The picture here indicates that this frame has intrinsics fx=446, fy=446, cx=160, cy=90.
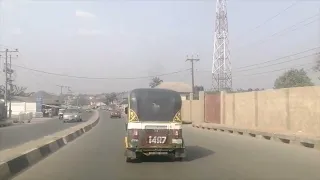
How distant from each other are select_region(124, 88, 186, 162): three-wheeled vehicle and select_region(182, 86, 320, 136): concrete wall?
11.9 m

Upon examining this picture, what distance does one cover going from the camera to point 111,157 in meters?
16.2

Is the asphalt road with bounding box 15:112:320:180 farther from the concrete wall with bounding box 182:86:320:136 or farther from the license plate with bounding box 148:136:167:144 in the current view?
the concrete wall with bounding box 182:86:320:136

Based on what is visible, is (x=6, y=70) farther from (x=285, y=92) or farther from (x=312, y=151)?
(x=312, y=151)

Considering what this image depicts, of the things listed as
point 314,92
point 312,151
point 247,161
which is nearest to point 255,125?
point 314,92

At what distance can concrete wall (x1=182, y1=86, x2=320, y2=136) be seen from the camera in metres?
24.4

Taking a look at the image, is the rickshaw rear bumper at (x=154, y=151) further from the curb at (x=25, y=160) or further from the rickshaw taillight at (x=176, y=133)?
the curb at (x=25, y=160)

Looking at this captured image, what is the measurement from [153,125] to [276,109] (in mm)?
17328

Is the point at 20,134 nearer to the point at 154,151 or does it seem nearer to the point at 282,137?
the point at 282,137

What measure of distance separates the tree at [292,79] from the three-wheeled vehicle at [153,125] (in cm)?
5122

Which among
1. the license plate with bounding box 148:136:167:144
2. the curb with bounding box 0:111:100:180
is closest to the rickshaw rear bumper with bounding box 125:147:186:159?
the license plate with bounding box 148:136:167:144

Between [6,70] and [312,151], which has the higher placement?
[6,70]

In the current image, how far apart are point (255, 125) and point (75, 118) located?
30.6 metres

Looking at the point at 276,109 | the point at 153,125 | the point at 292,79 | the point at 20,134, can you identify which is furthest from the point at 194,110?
the point at 153,125

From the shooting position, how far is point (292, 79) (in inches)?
2557
